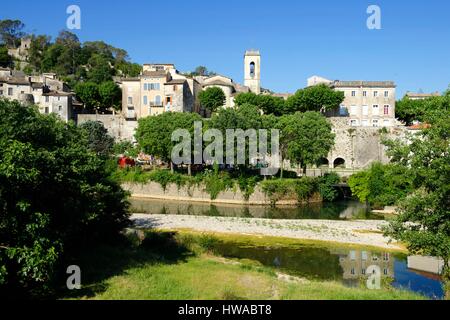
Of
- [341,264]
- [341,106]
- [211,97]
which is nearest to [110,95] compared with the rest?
[211,97]

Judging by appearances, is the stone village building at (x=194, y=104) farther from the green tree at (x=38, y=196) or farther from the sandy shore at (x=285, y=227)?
the green tree at (x=38, y=196)

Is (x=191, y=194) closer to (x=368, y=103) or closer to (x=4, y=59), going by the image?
(x=368, y=103)

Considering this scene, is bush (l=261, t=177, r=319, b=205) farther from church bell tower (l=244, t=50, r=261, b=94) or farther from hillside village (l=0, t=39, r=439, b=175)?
church bell tower (l=244, t=50, r=261, b=94)

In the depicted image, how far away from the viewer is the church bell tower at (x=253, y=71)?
85812 millimetres

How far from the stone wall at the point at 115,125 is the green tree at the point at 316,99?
25.0 metres

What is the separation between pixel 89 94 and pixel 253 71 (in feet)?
102

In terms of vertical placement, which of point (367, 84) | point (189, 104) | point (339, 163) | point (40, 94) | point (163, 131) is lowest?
point (339, 163)

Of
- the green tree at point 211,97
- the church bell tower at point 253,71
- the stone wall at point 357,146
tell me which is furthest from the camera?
the church bell tower at point 253,71

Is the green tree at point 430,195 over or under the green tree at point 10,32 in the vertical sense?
under

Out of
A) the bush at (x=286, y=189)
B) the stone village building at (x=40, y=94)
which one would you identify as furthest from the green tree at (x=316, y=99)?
the stone village building at (x=40, y=94)

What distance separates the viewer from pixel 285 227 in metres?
32.1

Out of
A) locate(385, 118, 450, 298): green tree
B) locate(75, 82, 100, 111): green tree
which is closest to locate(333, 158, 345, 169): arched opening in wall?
locate(75, 82, 100, 111): green tree
